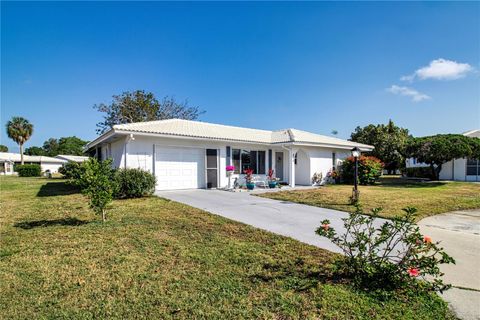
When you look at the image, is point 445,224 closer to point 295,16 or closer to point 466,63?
point 466,63

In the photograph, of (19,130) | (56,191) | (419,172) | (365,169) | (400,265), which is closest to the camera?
(400,265)

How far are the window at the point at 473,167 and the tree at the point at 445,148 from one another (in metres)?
4.33

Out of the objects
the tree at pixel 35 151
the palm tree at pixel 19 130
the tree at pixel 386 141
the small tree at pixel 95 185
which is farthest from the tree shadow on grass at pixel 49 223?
the tree at pixel 35 151

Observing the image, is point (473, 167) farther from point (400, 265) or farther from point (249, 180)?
point (400, 265)

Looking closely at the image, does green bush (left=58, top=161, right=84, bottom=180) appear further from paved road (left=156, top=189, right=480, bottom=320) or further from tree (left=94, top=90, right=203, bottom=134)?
tree (left=94, top=90, right=203, bottom=134)

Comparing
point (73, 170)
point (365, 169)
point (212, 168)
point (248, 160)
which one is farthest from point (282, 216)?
point (365, 169)

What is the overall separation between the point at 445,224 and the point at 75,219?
1015cm

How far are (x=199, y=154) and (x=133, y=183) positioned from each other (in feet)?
14.7

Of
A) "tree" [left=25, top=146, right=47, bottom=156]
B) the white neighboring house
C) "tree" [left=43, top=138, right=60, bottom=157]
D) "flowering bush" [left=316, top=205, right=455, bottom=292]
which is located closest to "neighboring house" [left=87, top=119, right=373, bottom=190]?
"flowering bush" [left=316, top=205, right=455, bottom=292]

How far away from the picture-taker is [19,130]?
44906 millimetres

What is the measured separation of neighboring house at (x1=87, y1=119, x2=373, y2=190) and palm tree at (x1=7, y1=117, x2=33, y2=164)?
39.2 meters

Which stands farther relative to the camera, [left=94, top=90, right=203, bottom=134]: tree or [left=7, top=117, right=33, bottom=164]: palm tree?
[left=7, top=117, right=33, bottom=164]: palm tree

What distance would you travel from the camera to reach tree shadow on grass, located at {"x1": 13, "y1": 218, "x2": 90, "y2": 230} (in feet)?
20.7

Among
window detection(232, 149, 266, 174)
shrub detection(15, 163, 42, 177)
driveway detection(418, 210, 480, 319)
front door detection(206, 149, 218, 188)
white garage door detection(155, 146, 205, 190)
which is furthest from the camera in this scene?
shrub detection(15, 163, 42, 177)
